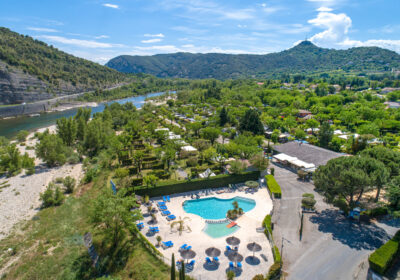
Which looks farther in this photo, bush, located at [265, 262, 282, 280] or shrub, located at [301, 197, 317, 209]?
shrub, located at [301, 197, 317, 209]

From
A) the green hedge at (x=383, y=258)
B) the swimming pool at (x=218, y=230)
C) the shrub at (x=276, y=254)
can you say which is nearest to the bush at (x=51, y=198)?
the swimming pool at (x=218, y=230)

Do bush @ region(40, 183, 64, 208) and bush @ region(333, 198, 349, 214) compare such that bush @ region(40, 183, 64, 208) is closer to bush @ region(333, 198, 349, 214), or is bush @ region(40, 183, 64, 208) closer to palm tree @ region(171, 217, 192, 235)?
palm tree @ region(171, 217, 192, 235)

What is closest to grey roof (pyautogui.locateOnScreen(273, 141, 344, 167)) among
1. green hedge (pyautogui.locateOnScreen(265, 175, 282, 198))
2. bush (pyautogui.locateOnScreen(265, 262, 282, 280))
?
green hedge (pyautogui.locateOnScreen(265, 175, 282, 198))

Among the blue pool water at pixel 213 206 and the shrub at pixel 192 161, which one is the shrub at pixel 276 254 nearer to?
the blue pool water at pixel 213 206

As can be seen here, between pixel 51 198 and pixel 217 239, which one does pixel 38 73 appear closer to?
pixel 51 198

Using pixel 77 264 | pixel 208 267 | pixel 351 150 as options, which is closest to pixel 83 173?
pixel 77 264

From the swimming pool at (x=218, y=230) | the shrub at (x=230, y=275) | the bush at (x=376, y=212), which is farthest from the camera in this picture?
the bush at (x=376, y=212)
